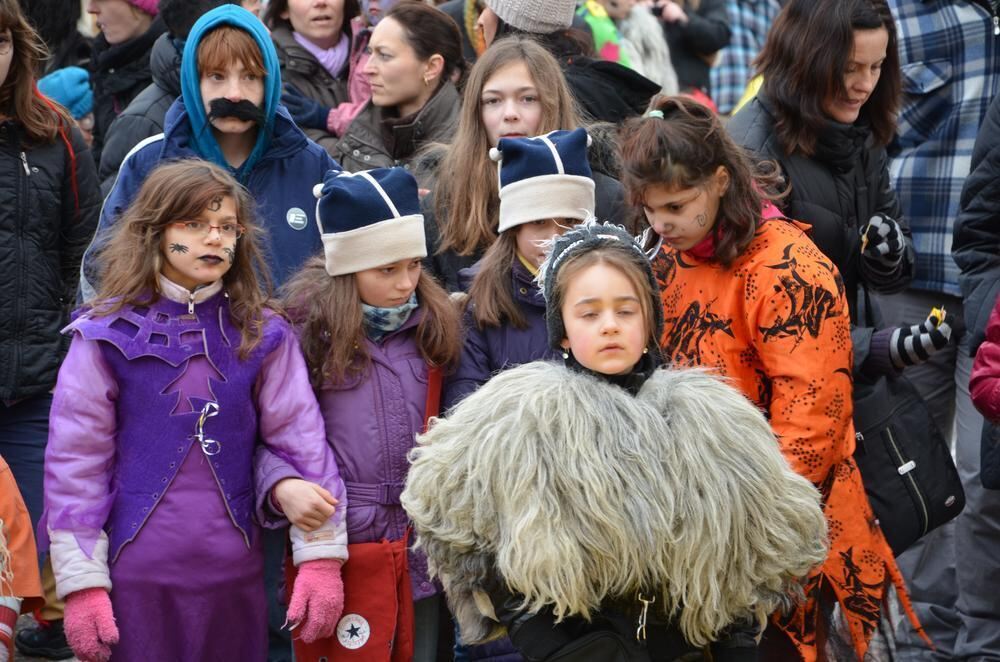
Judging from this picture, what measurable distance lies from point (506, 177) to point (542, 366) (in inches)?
37.7

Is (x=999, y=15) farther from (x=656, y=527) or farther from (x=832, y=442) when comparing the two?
(x=656, y=527)

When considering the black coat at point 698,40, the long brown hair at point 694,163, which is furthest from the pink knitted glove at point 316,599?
the black coat at point 698,40

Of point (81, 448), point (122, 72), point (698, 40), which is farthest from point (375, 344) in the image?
point (698, 40)

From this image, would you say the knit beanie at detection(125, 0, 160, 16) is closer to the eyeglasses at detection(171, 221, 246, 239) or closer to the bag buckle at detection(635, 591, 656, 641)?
the eyeglasses at detection(171, 221, 246, 239)

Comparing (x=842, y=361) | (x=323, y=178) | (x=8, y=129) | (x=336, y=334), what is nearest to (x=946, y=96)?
(x=842, y=361)

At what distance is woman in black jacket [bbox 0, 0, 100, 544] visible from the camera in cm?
481

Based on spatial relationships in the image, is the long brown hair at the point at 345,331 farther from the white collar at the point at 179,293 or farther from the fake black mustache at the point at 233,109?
the fake black mustache at the point at 233,109

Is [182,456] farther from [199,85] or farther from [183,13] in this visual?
[183,13]

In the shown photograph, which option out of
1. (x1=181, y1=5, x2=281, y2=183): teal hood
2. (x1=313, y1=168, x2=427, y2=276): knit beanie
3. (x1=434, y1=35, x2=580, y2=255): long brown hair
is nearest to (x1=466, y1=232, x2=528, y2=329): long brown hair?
(x1=313, y1=168, x2=427, y2=276): knit beanie

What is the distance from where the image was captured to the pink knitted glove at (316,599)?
3836 mm

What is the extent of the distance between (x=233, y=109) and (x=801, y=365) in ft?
6.84

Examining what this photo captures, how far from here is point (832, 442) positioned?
3941 millimetres

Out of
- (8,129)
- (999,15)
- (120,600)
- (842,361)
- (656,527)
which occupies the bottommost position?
(120,600)

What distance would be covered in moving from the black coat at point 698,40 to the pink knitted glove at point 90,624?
6609 millimetres
